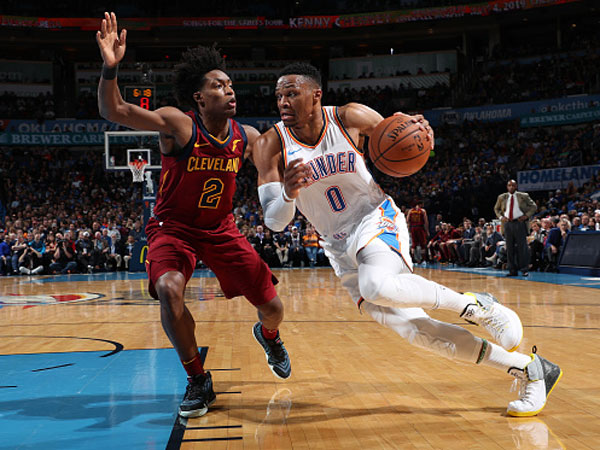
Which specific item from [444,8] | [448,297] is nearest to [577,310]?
[448,297]

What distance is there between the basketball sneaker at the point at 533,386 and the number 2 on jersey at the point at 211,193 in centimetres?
196

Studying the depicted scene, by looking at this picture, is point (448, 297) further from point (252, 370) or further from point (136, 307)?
point (136, 307)

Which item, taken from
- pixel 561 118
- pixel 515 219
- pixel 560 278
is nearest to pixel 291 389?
pixel 515 219

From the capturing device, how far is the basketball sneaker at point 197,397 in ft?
10.9

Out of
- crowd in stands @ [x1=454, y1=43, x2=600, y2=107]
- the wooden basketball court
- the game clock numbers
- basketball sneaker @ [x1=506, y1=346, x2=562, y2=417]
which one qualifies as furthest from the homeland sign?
basketball sneaker @ [x1=506, y1=346, x2=562, y2=417]

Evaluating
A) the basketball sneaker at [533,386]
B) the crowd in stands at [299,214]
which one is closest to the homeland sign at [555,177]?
the crowd in stands at [299,214]

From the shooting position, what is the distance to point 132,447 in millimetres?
2801

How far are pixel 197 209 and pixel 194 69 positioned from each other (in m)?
0.93

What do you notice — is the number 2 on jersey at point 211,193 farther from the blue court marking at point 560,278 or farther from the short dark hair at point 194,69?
the blue court marking at point 560,278

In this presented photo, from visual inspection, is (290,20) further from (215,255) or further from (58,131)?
(215,255)

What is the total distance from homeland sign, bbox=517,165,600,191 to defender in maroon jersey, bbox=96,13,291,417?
1800 centimetres

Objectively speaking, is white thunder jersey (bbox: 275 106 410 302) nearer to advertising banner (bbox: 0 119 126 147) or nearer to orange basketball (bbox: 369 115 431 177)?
orange basketball (bbox: 369 115 431 177)

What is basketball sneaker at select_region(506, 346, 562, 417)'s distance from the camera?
3186 mm

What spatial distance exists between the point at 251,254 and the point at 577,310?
5064mm
